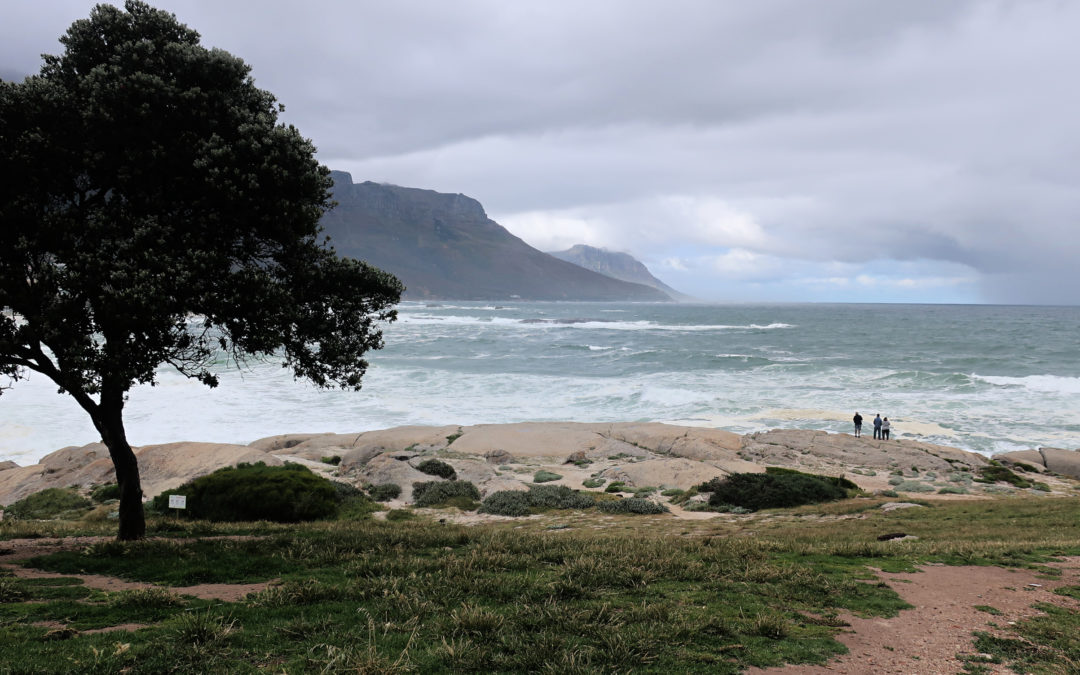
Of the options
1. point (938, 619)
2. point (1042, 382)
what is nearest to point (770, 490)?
point (938, 619)

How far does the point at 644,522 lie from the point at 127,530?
11.6m

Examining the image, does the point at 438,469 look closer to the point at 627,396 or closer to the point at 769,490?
the point at 769,490

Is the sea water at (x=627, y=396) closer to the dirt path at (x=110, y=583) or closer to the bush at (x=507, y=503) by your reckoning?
the bush at (x=507, y=503)

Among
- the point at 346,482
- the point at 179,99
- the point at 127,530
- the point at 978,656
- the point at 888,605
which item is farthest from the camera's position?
the point at 346,482

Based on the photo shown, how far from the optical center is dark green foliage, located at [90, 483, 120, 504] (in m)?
19.0

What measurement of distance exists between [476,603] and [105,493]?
18.0 m

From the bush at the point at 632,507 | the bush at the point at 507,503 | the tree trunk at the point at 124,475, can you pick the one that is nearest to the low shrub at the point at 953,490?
the bush at the point at 632,507

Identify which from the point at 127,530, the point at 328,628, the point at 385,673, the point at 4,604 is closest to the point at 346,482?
the point at 127,530

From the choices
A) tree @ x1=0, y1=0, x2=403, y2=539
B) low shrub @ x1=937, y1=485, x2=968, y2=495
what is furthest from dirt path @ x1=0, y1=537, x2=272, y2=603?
low shrub @ x1=937, y1=485, x2=968, y2=495

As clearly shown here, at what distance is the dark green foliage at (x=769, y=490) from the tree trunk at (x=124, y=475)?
51.3 ft

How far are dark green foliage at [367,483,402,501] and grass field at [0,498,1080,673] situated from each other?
7.40m

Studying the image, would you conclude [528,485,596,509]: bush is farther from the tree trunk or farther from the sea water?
the sea water

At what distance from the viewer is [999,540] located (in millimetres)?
11828

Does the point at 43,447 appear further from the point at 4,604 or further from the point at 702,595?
the point at 702,595
